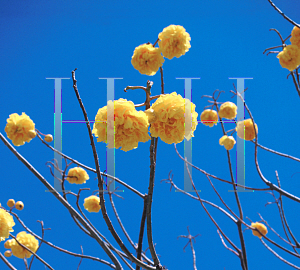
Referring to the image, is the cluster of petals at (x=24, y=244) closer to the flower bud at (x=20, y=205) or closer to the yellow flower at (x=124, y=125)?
the flower bud at (x=20, y=205)

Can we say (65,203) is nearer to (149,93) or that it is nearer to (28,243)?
(149,93)

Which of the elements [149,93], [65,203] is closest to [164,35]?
[149,93]

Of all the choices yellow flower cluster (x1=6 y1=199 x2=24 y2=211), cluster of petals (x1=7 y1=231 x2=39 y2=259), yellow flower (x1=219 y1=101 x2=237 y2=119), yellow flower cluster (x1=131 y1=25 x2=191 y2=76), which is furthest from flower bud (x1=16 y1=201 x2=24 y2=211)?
yellow flower (x1=219 y1=101 x2=237 y2=119)

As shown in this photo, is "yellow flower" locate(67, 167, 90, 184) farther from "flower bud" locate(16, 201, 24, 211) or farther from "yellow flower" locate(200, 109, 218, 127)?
"yellow flower" locate(200, 109, 218, 127)

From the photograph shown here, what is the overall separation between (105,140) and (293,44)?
824mm

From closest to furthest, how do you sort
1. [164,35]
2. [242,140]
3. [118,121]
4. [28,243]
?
[118,121] → [164,35] → [242,140] → [28,243]

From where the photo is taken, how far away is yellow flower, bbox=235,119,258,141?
3.02ft

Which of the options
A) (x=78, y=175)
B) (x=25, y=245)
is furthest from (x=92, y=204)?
(x=25, y=245)

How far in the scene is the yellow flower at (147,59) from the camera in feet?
2.57

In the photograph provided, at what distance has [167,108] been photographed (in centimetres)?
44

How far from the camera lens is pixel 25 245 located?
1.10 m

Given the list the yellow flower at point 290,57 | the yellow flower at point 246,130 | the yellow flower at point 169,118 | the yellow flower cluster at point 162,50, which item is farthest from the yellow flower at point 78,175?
the yellow flower at point 290,57

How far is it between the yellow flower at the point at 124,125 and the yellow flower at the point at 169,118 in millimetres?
25

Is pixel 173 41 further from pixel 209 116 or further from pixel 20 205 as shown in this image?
pixel 20 205
